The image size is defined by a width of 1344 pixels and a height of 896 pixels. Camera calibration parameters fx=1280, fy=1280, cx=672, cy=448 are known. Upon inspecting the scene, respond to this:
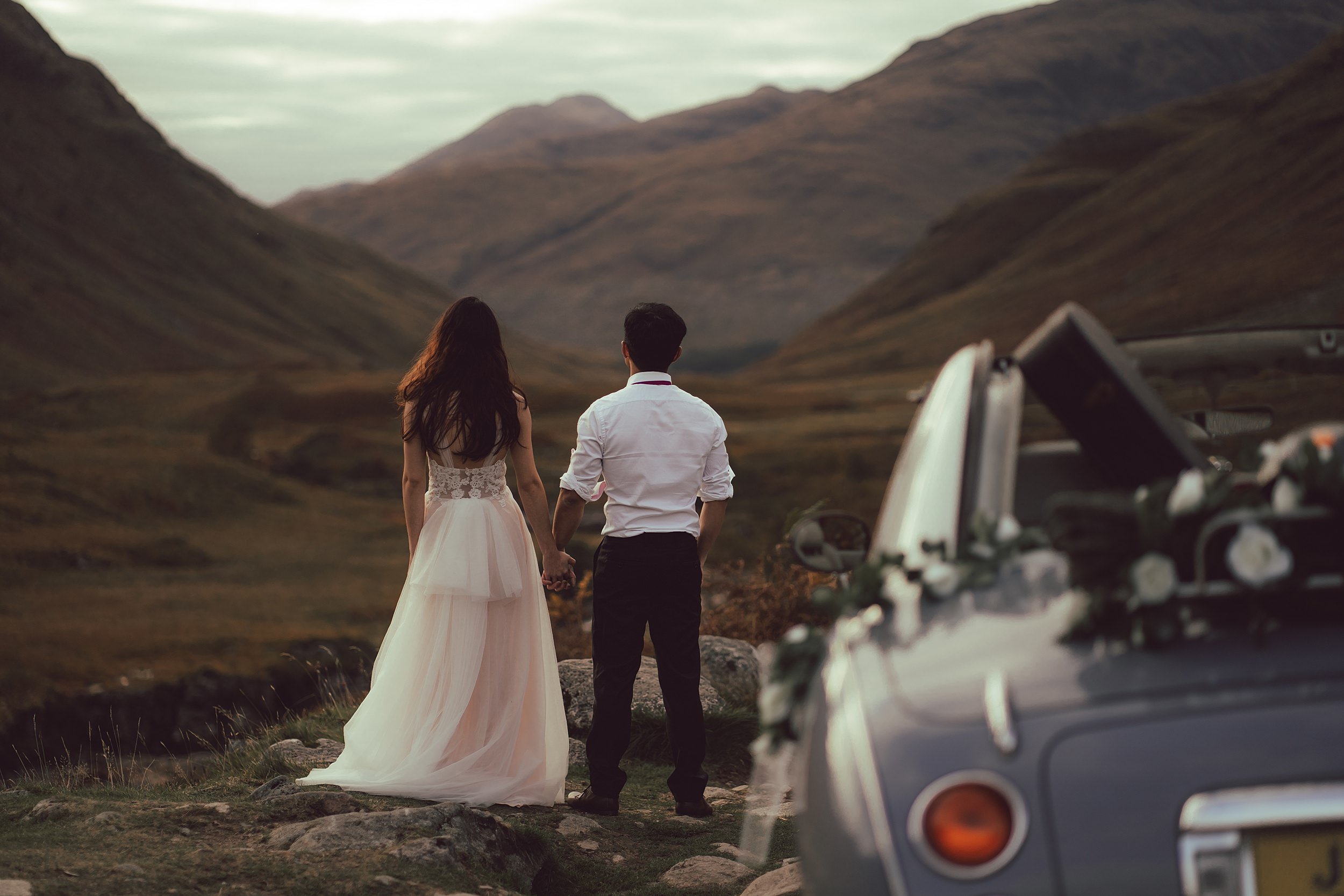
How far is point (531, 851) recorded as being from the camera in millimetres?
4695

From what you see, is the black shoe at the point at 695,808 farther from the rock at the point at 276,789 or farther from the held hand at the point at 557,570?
the rock at the point at 276,789

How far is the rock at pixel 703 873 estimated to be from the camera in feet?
15.5

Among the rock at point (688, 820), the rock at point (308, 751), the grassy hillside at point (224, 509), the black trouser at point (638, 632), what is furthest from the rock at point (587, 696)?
→ the grassy hillside at point (224, 509)

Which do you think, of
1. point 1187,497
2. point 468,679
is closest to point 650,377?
point 468,679

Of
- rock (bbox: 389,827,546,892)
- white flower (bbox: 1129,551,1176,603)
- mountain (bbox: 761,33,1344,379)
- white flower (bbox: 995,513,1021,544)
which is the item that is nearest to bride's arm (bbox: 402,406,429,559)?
rock (bbox: 389,827,546,892)

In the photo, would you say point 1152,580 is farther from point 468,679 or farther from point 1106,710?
point 468,679

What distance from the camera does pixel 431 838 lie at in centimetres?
432

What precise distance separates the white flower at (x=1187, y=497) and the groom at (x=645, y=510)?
2.97 metres

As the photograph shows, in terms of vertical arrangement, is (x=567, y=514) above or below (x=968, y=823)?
above

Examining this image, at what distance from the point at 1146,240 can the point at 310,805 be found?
122025 mm

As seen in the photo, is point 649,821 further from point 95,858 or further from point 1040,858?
point 1040,858

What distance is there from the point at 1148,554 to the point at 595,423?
3092 mm

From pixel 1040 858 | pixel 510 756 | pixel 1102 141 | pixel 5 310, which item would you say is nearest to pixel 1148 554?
pixel 1040 858

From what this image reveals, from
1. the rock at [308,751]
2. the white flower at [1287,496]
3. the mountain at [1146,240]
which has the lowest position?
the rock at [308,751]
